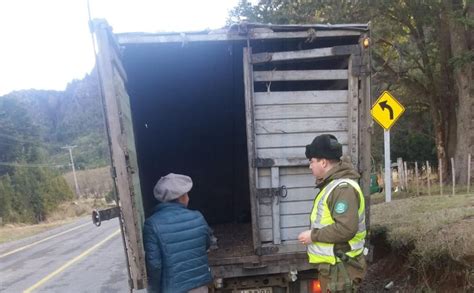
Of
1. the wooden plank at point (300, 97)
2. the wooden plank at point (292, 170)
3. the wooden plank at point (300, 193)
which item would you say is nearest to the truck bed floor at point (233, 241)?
the wooden plank at point (300, 193)

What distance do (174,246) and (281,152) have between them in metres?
1.28

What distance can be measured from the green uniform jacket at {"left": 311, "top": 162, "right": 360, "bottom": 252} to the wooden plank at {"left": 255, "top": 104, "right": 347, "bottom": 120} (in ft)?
3.50

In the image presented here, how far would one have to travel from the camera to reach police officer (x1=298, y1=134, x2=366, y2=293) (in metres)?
3.16

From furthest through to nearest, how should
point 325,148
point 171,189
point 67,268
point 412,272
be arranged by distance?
point 67,268
point 412,272
point 171,189
point 325,148

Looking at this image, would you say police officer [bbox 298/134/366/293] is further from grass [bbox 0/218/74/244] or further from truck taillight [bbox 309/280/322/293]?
grass [bbox 0/218/74/244]

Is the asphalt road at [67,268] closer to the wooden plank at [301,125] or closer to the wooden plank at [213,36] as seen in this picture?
the wooden plank at [301,125]

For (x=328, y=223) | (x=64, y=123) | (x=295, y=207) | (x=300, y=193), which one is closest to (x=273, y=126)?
(x=300, y=193)

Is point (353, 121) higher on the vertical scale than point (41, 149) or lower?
higher

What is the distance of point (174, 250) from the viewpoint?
356 cm

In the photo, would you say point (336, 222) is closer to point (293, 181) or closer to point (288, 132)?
point (293, 181)

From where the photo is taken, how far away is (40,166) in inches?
1972

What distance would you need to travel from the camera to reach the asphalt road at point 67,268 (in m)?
8.15

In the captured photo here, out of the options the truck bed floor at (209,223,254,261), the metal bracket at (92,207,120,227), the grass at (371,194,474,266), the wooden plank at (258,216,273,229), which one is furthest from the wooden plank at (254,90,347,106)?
the grass at (371,194,474,266)

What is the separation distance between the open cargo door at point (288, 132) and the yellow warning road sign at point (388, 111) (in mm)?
5438
